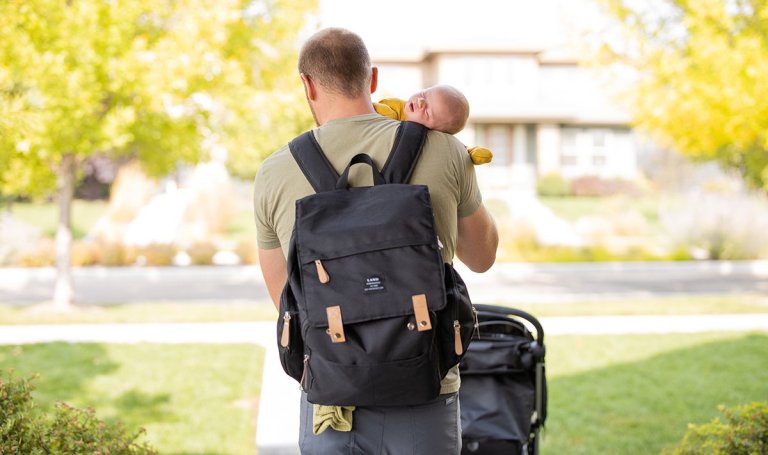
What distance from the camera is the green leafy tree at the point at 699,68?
1018cm

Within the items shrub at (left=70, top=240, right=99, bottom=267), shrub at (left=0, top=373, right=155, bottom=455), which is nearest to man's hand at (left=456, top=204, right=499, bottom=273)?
shrub at (left=0, top=373, right=155, bottom=455)

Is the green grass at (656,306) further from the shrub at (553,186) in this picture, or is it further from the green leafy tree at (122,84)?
the shrub at (553,186)

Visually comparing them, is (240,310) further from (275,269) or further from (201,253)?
(275,269)

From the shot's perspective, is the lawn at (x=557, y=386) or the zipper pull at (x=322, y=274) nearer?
the zipper pull at (x=322, y=274)

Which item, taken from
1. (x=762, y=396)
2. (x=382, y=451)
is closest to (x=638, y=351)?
(x=762, y=396)

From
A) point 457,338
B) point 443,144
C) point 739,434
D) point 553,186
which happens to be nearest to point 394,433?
point 457,338

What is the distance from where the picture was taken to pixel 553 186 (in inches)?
1344

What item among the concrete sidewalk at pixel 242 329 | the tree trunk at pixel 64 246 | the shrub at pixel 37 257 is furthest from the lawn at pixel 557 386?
the shrub at pixel 37 257

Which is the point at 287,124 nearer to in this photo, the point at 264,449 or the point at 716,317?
the point at 716,317

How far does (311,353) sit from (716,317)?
9.61m

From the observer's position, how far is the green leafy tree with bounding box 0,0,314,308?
9938mm

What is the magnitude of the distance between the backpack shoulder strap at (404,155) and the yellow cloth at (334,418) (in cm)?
66

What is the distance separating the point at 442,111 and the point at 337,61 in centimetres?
37

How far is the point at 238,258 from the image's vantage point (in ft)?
63.1
